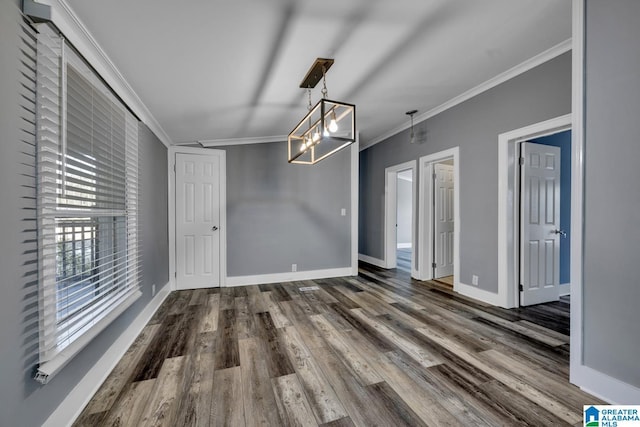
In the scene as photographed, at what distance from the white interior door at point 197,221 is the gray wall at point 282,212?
0.21 meters

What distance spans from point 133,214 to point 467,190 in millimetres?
3823

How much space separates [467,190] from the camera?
3576mm

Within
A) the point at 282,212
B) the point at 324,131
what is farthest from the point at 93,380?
the point at 282,212

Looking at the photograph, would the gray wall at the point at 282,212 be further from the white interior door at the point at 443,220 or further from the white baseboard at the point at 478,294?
the white baseboard at the point at 478,294

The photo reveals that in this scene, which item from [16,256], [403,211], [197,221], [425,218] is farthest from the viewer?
[403,211]

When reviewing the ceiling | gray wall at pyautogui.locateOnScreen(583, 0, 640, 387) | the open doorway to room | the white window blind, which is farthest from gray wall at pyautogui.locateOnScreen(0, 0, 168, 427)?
the open doorway to room

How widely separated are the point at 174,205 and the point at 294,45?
2.94 m

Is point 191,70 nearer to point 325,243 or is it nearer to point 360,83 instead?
point 360,83

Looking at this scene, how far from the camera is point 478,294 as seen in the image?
340 centimetres

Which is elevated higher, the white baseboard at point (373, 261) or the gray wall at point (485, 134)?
the gray wall at point (485, 134)

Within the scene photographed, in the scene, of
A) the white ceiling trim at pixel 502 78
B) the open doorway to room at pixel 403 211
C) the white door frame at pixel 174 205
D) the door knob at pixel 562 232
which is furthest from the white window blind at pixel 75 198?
the open doorway to room at pixel 403 211

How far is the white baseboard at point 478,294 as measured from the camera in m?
3.18

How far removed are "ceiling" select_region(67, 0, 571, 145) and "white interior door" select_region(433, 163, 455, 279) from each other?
1.51 metres

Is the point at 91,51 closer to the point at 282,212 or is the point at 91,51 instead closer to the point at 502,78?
the point at 282,212
